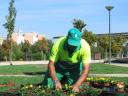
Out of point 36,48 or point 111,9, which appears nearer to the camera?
point 111,9

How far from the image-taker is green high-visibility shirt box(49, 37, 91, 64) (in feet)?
24.9

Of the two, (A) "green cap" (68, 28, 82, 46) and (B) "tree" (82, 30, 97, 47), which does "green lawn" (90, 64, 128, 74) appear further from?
(B) "tree" (82, 30, 97, 47)

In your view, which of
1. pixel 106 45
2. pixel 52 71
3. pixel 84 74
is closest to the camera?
pixel 84 74

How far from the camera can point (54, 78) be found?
24.3ft

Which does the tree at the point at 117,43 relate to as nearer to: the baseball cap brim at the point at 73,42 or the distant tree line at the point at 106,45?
the distant tree line at the point at 106,45

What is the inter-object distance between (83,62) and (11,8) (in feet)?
162

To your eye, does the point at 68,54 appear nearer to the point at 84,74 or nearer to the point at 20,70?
the point at 84,74

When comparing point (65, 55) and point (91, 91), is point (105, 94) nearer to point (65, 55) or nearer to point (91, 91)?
point (91, 91)

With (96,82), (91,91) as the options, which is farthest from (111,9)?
(91,91)

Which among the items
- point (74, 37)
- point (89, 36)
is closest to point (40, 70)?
point (74, 37)

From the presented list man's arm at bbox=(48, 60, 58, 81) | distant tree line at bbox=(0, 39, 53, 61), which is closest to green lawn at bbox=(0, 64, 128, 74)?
man's arm at bbox=(48, 60, 58, 81)

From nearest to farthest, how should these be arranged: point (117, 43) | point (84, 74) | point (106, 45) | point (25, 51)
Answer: point (84, 74) → point (106, 45) → point (117, 43) → point (25, 51)

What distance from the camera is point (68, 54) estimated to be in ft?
25.4

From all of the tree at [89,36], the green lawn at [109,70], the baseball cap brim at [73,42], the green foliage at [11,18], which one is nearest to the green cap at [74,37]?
the baseball cap brim at [73,42]
